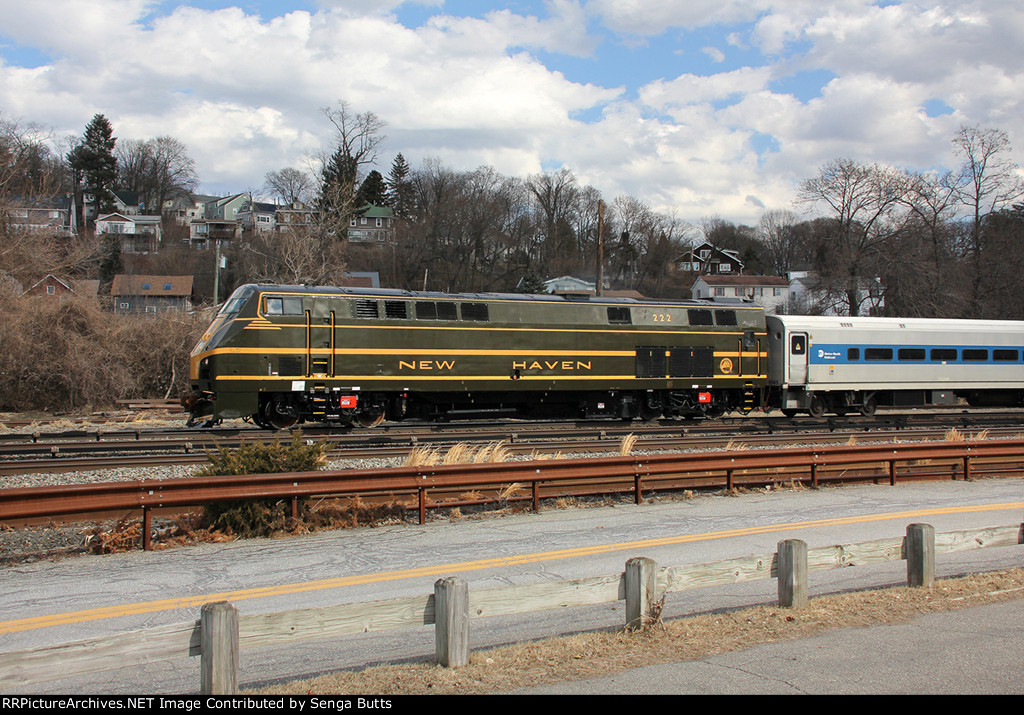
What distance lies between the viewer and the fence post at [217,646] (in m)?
4.40

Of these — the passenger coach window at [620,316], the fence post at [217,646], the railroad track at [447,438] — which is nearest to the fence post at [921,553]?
the fence post at [217,646]

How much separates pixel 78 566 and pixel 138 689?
12.4 ft

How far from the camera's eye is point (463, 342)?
20438mm

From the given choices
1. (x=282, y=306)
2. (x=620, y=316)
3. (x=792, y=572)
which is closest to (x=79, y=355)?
(x=282, y=306)

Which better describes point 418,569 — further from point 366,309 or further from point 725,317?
point 725,317

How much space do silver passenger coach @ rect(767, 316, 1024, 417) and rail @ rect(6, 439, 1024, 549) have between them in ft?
33.2

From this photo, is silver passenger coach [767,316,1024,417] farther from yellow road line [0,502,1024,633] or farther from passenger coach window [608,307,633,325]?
yellow road line [0,502,1024,633]

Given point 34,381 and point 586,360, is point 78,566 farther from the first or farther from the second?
point 34,381

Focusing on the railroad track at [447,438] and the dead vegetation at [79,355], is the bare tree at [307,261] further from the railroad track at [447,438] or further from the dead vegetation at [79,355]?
the railroad track at [447,438]

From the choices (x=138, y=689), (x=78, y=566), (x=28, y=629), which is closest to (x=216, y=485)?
(x=78, y=566)

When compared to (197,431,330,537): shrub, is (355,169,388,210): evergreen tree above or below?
above

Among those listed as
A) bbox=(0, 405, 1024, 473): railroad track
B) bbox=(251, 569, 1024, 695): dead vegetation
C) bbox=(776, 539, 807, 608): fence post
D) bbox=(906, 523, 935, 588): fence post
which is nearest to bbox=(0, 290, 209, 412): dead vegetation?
bbox=(0, 405, 1024, 473): railroad track

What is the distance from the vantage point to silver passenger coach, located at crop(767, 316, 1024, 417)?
25.8 m

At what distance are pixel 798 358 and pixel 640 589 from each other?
855 inches
